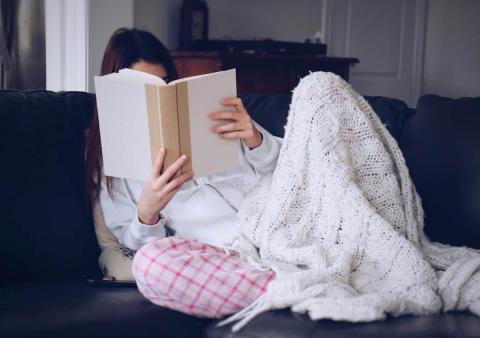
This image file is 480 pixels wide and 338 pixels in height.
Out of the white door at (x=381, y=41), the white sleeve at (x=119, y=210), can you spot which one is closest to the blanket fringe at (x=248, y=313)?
the white sleeve at (x=119, y=210)

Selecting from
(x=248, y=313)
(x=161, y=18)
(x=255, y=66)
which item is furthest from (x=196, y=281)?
(x=161, y=18)

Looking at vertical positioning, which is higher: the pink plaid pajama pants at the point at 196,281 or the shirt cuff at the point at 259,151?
the shirt cuff at the point at 259,151

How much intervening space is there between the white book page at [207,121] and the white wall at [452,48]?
10.4 feet

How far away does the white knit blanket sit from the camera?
156cm

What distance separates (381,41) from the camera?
172 inches

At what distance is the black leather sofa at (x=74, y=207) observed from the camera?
155 cm

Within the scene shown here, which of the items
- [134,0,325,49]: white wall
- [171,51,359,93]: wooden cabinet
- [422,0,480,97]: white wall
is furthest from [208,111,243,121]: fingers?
[422,0,480,97]: white wall

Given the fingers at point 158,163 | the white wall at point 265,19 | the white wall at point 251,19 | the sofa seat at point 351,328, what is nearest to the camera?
the sofa seat at point 351,328

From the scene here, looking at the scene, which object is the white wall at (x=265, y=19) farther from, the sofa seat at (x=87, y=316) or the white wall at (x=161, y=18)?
the sofa seat at (x=87, y=316)

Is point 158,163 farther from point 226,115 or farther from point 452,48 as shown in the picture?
point 452,48

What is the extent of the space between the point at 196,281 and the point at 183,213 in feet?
1.23

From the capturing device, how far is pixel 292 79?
331 cm

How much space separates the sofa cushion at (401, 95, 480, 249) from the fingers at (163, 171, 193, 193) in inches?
24.3

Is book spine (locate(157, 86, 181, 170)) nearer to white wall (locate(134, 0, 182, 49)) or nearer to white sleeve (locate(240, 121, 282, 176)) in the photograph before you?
white sleeve (locate(240, 121, 282, 176))
